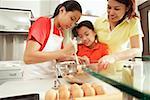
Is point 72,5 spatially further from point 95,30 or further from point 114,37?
point 114,37

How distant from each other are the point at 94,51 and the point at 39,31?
0.33 metres

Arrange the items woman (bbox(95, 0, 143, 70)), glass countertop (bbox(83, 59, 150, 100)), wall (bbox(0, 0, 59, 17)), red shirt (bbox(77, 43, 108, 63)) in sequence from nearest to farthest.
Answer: glass countertop (bbox(83, 59, 150, 100)) → woman (bbox(95, 0, 143, 70)) → red shirt (bbox(77, 43, 108, 63)) → wall (bbox(0, 0, 59, 17))

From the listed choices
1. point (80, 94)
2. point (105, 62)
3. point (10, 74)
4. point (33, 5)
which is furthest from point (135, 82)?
point (33, 5)

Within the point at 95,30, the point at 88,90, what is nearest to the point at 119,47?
the point at 95,30

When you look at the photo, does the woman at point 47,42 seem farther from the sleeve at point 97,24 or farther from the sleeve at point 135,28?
the sleeve at point 135,28

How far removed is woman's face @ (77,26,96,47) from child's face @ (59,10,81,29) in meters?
0.07

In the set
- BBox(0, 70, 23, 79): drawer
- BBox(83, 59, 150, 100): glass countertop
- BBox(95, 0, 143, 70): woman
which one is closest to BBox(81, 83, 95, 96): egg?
BBox(83, 59, 150, 100): glass countertop

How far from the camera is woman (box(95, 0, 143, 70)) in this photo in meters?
0.98

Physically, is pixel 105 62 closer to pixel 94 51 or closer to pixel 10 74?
pixel 94 51

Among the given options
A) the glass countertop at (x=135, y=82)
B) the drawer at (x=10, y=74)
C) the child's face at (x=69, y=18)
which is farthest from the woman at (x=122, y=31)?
the drawer at (x=10, y=74)

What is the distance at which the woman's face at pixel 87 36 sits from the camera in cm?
110

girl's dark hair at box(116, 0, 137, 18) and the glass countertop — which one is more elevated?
girl's dark hair at box(116, 0, 137, 18)

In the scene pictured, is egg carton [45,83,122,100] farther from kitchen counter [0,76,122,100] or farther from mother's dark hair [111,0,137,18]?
mother's dark hair [111,0,137,18]

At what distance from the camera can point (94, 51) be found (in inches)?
44.0
